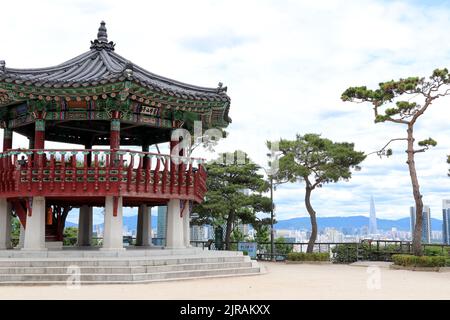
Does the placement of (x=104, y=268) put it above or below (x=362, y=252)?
above

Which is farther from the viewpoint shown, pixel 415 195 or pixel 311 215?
pixel 311 215

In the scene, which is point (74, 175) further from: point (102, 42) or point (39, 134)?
point (102, 42)

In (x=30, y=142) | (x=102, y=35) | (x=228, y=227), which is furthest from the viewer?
(x=228, y=227)

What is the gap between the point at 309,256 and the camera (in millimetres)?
28578

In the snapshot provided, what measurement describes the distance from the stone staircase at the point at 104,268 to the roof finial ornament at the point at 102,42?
33.1 feet

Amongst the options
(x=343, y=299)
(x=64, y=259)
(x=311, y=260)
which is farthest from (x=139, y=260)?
(x=311, y=260)

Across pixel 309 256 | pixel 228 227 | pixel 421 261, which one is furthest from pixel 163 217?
pixel 421 261

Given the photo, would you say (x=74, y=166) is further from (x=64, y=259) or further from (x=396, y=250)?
(x=396, y=250)

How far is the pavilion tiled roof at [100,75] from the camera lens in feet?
59.0

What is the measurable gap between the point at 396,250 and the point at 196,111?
15.7m

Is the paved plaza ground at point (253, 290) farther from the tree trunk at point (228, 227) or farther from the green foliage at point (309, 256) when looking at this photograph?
the tree trunk at point (228, 227)

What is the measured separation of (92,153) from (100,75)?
316cm

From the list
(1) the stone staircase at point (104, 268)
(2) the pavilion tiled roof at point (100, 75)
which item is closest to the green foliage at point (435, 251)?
(1) the stone staircase at point (104, 268)

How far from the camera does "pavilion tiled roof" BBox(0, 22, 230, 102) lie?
17984 mm
